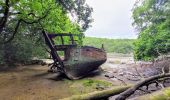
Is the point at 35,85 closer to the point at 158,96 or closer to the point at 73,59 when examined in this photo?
the point at 73,59

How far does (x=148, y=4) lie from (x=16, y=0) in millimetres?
10737

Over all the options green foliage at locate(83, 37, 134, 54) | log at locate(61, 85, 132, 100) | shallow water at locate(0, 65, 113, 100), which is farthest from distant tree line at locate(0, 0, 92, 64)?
green foliage at locate(83, 37, 134, 54)

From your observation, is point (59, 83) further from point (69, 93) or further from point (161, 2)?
point (161, 2)

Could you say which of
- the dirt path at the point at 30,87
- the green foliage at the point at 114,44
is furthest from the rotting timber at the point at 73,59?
the green foliage at the point at 114,44

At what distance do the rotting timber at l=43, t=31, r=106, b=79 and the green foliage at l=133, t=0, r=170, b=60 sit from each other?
429 centimetres

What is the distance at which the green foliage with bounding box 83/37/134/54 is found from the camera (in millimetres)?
46188

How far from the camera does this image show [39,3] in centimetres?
1670

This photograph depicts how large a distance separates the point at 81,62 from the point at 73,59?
1.80 ft

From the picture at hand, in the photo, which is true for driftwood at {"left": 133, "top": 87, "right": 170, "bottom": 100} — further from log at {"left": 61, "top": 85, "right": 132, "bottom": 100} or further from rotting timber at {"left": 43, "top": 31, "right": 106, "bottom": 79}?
rotting timber at {"left": 43, "top": 31, "right": 106, "bottom": 79}

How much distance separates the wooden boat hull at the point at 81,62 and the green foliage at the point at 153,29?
13.6 feet

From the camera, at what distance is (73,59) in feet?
53.3

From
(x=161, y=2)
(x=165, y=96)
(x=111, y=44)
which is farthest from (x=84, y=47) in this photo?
(x=111, y=44)

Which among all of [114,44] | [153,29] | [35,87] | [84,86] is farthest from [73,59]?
[114,44]

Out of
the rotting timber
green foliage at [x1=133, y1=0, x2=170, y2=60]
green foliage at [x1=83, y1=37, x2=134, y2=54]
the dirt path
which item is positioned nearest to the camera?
the dirt path
